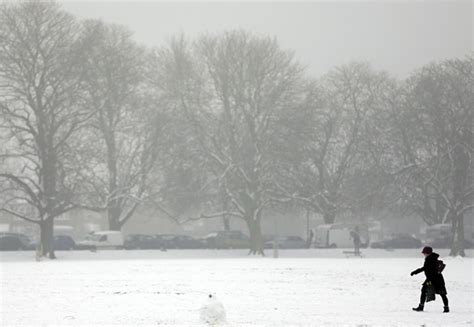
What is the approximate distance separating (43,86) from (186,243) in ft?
84.9

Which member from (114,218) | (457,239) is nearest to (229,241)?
(114,218)

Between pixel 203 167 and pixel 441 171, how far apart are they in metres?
18.4

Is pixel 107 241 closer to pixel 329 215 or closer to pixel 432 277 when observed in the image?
pixel 329 215

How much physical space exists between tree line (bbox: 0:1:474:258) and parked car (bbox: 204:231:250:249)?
15.0 feet

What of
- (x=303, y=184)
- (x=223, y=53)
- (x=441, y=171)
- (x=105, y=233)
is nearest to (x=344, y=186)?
(x=303, y=184)

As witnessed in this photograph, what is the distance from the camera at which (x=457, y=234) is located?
58.6m

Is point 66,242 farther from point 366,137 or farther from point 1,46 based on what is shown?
point 366,137

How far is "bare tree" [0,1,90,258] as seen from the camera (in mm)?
58281

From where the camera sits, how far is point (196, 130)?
2564 inches

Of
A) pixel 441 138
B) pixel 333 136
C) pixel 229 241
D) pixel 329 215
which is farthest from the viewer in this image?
pixel 333 136

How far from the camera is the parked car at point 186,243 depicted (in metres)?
78.8

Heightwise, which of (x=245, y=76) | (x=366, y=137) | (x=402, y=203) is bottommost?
(x=402, y=203)

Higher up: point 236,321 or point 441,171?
point 441,171

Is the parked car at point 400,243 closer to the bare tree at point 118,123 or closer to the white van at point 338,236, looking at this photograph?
the white van at point 338,236
